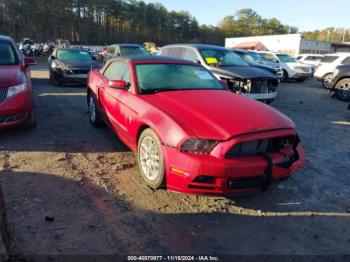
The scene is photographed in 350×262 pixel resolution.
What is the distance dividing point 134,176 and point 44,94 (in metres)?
7.35

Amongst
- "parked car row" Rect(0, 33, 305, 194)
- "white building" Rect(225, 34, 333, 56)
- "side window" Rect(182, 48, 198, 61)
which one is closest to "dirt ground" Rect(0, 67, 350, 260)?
"parked car row" Rect(0, 33, 305, 194)

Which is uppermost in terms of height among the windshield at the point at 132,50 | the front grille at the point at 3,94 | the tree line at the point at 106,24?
the tree line at the point at 106,24

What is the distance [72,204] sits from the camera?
3.89m

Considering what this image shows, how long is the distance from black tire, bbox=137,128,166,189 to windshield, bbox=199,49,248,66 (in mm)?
6093

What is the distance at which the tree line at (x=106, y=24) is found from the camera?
208 ft

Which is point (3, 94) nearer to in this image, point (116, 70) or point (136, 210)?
point (116, 70)

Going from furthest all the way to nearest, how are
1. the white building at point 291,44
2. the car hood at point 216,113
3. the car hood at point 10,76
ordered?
the white building at point 291,44
the car hood at point 10,76
the car hood at point 216,113

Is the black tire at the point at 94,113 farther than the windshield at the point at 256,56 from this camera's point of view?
No

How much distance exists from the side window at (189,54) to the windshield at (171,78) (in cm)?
472

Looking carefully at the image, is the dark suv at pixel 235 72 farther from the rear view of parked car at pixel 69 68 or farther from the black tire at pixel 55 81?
the black tire at pixel 55 81

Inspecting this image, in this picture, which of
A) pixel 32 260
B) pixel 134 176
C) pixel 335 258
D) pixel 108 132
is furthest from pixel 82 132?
pixel 335 258

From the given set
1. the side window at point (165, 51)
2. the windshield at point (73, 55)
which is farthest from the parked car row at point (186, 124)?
the windshield at point (73, 55)

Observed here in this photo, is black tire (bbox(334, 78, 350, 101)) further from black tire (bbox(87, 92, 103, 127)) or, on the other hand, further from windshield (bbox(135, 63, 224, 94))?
black tire (bbox(87, 92, 103, 127))

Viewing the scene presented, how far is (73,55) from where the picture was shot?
13.9 m
